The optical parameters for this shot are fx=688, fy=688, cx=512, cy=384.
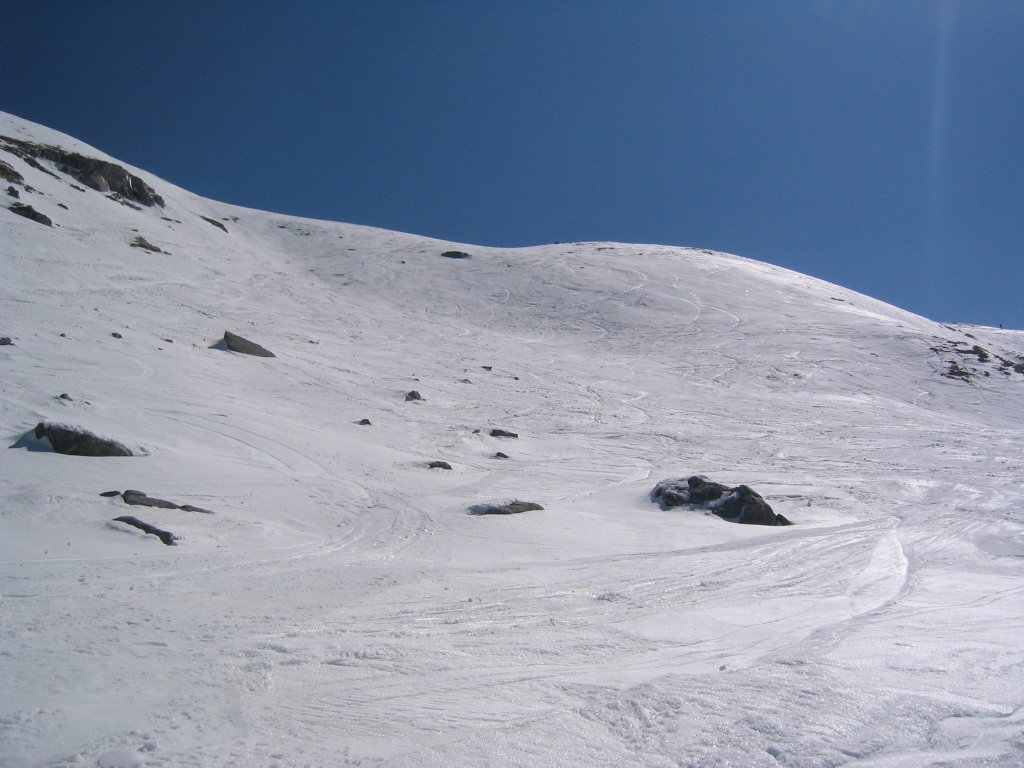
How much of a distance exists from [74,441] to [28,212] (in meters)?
23.0

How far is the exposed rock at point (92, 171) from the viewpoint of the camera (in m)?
36.4

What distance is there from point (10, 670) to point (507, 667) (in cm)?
286

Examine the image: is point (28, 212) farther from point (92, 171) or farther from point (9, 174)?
point (92, 171)

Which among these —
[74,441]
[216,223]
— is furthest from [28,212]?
[74,441]

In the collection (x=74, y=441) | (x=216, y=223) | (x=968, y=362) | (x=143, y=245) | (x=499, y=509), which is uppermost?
(x=216, y=223)

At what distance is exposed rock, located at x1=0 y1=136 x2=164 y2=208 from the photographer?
1432 inches

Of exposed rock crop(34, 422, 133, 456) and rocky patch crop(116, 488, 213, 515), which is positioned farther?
exposed rock crop(34, 422, 133, 456)

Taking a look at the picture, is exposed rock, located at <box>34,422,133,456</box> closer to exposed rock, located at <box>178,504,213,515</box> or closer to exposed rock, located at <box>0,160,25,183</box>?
exposed rock, located at <box>178,504,213,515</box>

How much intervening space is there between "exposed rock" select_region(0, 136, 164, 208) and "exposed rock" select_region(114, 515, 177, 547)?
3621cm

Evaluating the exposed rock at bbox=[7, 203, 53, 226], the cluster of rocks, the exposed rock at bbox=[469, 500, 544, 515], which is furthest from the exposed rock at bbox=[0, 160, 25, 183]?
the cluster of rocks

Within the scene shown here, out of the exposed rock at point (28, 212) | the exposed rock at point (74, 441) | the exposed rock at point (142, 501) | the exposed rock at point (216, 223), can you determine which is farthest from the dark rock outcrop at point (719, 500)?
the exposed rock at point (216, 223)

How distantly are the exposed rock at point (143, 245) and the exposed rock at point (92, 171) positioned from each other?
9.18 m

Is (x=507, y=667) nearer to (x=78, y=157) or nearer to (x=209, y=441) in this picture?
(x=209, y=441)

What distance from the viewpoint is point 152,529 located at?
6.65 m
